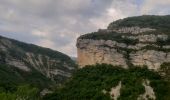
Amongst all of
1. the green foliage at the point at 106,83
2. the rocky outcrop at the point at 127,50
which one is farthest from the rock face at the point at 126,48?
the green foliage at the point at 106,83

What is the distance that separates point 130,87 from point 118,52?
3309cm

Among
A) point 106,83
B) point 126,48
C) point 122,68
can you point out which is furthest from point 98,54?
point 106,83

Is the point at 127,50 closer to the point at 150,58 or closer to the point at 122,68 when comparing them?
the point at 122,68

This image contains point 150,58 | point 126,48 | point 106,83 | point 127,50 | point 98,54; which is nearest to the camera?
point 106,83

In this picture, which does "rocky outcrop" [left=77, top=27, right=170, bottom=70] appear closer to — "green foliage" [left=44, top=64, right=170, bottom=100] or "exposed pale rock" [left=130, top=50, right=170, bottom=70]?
"exposed pale rock" [left=130, top=50, right=170, bottom=70]

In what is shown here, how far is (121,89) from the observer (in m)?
151

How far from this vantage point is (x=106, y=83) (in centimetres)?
16112

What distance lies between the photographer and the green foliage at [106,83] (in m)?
148

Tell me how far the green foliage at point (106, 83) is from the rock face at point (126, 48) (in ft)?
16.4

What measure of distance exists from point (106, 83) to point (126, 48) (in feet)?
87.6

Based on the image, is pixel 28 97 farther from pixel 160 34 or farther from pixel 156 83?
pixel 160 34

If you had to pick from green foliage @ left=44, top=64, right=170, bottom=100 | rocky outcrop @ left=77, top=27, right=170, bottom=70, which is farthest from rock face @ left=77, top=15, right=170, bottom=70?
green foliage @ left=44, top=64, right=170, bottom=100

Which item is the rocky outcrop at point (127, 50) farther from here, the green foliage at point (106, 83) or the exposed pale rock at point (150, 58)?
the green foliage at point (106, 83)

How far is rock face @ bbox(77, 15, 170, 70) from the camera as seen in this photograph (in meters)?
169
